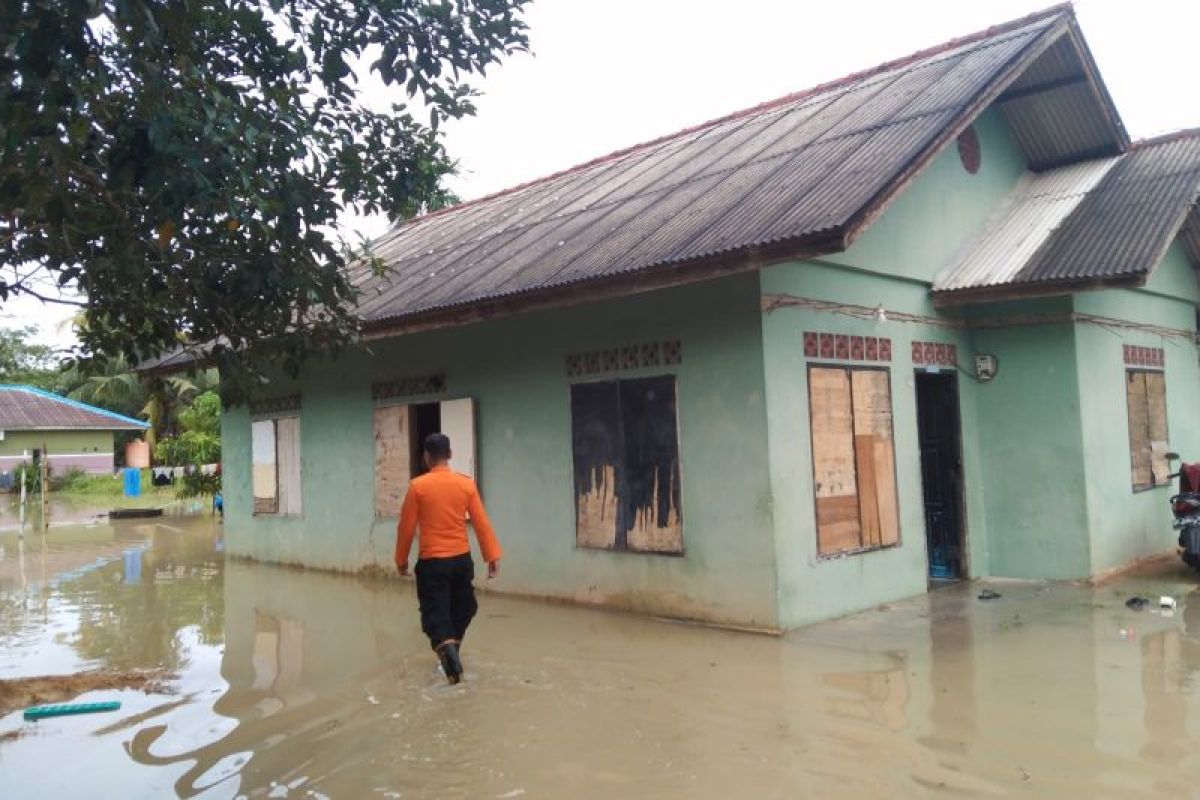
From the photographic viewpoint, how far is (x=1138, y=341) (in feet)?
33.2

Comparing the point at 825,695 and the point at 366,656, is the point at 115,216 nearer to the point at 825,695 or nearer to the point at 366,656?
the point at 366,656

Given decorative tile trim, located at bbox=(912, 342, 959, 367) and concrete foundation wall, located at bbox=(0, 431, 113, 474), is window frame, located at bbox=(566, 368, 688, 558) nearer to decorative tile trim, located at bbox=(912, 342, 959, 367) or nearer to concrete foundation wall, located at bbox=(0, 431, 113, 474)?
decorative tile trim, located at bbox=(912, 342, 959, 367)

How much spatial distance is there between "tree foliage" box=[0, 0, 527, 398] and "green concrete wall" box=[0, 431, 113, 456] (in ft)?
103

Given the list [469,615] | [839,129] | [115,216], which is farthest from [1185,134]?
[115,216]

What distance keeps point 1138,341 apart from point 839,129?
4.15 m

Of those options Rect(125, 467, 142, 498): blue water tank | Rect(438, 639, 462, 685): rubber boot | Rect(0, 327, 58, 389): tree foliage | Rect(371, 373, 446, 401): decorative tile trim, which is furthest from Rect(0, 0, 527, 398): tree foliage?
Rect(0, 327, 58, 389): tree foliage

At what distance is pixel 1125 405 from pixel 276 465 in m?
10.4

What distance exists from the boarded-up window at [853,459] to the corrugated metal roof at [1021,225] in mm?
1509

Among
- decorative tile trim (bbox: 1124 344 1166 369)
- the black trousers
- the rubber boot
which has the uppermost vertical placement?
decorative tile trim (bbox: 1124 344 1166 369)

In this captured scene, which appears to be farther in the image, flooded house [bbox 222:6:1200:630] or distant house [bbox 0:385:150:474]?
distant house [bbox 0:385:150:474]

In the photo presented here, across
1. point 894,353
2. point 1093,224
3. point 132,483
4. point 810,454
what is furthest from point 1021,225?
point 132,483

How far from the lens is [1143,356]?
10.2m

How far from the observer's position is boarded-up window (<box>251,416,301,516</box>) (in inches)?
487

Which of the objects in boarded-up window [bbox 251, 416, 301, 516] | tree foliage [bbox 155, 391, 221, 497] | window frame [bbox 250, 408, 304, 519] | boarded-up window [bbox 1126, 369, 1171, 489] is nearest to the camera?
boarded-up window [bbox 1126, 369, 1171, 489]
